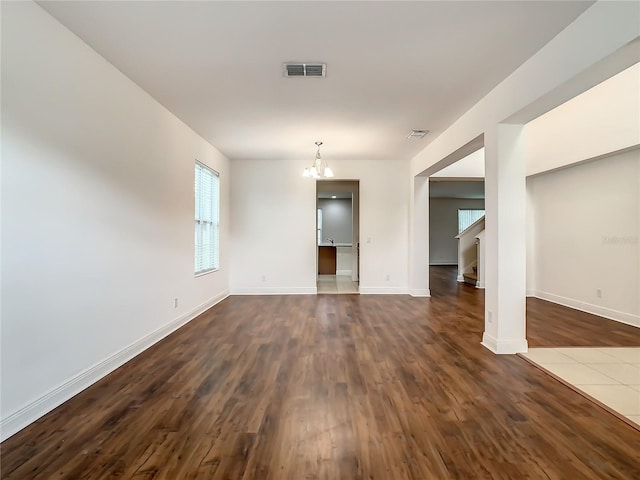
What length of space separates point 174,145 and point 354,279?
19.0ft

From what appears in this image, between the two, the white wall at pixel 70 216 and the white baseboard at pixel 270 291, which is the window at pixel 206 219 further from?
the white wall at pixel 70 216

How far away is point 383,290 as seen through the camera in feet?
21.2

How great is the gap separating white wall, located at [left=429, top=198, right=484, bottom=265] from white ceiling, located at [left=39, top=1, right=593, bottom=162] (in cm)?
944

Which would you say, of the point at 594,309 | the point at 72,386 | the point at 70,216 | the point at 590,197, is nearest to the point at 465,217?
the point at 590,197

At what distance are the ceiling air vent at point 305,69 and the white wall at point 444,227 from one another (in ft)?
36.3

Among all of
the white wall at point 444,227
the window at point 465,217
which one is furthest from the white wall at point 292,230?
the window at point 465,217

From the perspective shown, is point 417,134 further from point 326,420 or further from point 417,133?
point 326,420

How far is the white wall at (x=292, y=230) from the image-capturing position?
6.43 meters

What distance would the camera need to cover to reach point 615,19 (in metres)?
1.89

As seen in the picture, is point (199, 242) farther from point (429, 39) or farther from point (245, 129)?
point (429, 39)

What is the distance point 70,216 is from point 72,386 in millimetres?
1201

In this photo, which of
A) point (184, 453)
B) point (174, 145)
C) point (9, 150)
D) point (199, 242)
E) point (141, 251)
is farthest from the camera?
point (199, 242)

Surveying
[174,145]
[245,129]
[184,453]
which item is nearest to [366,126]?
[245,129]

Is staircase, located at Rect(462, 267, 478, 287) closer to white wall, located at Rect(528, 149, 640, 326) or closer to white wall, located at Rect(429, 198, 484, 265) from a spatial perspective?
white wall, located at Rect(528, 149, 640, 326)
